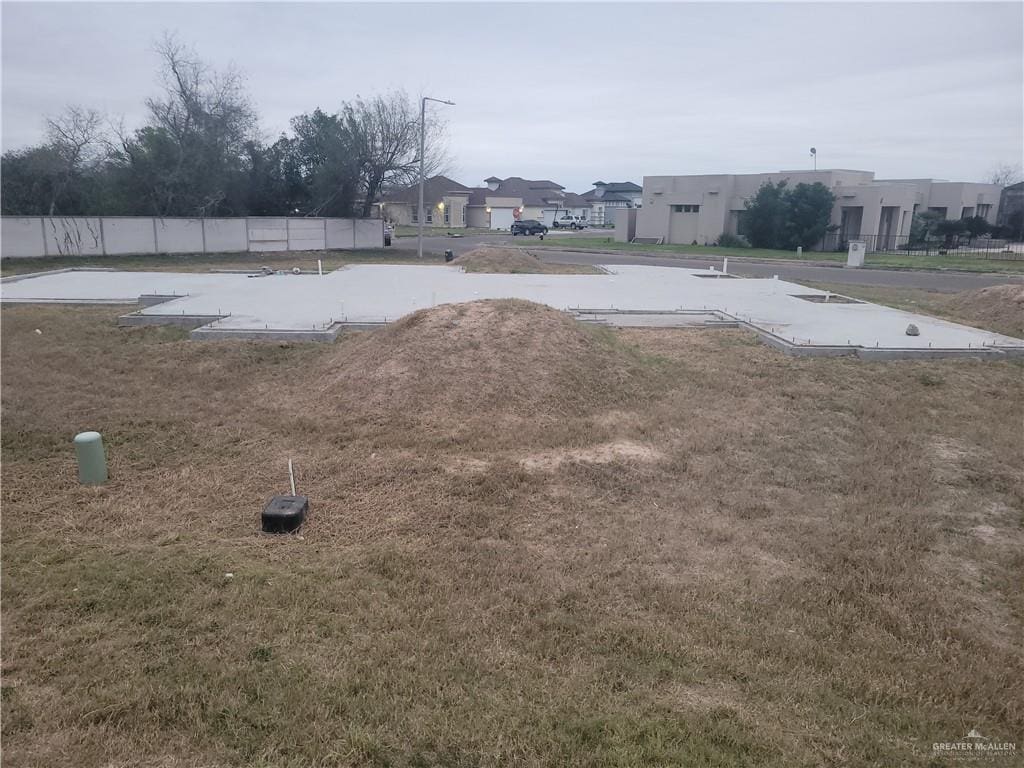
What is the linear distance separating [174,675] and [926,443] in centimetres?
692

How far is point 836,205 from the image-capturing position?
126 feet

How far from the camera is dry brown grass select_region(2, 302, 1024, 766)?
3.16 metres

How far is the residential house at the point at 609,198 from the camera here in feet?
287

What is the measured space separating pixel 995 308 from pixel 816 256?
20825mm

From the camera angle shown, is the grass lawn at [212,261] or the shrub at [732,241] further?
the shrub at [732,241]

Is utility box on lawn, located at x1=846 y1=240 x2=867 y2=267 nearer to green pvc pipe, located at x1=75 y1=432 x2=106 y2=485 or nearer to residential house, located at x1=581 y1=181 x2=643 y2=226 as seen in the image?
green pvc pipe, located at x1=75 y1=432 x2=106 y2=485

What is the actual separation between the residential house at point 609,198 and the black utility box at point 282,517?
8003 centimetres

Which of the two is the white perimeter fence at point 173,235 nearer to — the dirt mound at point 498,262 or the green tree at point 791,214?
the dirt mound at point 498,262

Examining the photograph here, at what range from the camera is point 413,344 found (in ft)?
28.9

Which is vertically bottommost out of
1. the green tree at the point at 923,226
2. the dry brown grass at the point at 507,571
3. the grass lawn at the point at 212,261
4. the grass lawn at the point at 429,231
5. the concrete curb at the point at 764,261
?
the dry brown grass at the point at 507,571

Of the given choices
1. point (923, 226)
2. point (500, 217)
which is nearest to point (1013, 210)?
point (923, 226)

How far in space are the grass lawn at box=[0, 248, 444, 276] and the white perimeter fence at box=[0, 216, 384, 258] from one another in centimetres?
45

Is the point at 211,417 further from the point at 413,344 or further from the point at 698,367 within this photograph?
the point at 698,367

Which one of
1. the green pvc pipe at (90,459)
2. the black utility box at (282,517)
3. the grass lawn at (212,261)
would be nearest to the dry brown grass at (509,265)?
the grass lawn at (212,261)
